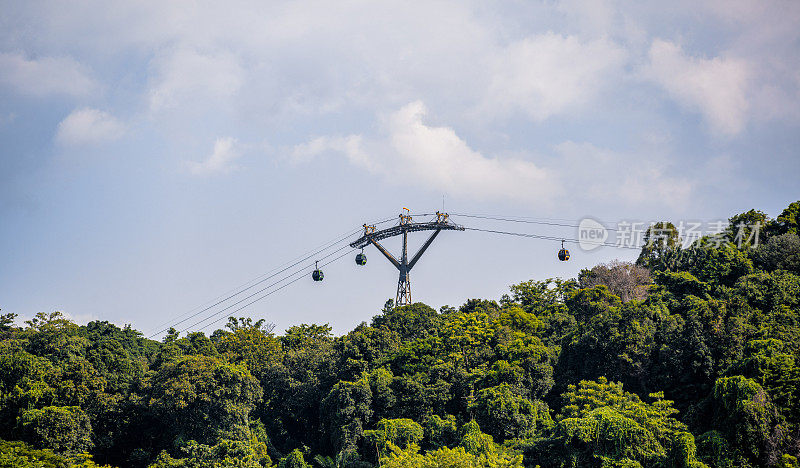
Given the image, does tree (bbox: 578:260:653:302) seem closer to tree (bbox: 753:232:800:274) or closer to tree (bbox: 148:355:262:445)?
tree (bbox: 753:232:800:274)

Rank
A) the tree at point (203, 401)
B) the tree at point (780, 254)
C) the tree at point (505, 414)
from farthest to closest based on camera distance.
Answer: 1. the tree at point (780, 254)
2. the tree at point (203, 401)
3. the tree at point (505, 414)

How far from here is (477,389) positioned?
3503cm

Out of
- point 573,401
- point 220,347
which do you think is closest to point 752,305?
point 573,401

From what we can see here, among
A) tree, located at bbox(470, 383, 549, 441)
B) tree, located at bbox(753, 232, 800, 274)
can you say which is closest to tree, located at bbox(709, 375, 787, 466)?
tree, located at bbox(470, 383, 549, 441)

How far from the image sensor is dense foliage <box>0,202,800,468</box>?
27719 mm

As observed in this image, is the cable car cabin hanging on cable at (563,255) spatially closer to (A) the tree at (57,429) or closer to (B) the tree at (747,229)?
(B) the tree at (747,229)

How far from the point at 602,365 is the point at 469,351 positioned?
6687mm

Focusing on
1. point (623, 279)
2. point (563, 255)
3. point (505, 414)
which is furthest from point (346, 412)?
point (623, 279)

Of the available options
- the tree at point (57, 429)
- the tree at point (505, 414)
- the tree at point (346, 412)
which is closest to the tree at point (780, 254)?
the tree at point (505, 414)

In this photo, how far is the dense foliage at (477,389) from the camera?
27.7m

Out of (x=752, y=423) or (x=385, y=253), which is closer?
(x=752, y=423)

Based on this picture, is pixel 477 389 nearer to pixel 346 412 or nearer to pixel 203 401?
pixel 346 412

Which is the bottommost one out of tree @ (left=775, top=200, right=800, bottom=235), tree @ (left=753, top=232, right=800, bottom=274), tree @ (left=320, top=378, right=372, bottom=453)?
tree @ (left=320, top=378, right=372, bottom=453)

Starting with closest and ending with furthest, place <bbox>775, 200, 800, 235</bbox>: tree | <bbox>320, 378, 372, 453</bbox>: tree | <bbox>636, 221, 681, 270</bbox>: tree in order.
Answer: <bbox>320, 378, 372, 453</bbox>: tree
<bbox>775, 200, 800, 235</bbox>: tree
<bbox>636, 221, 681, 270</bbox>: tree
